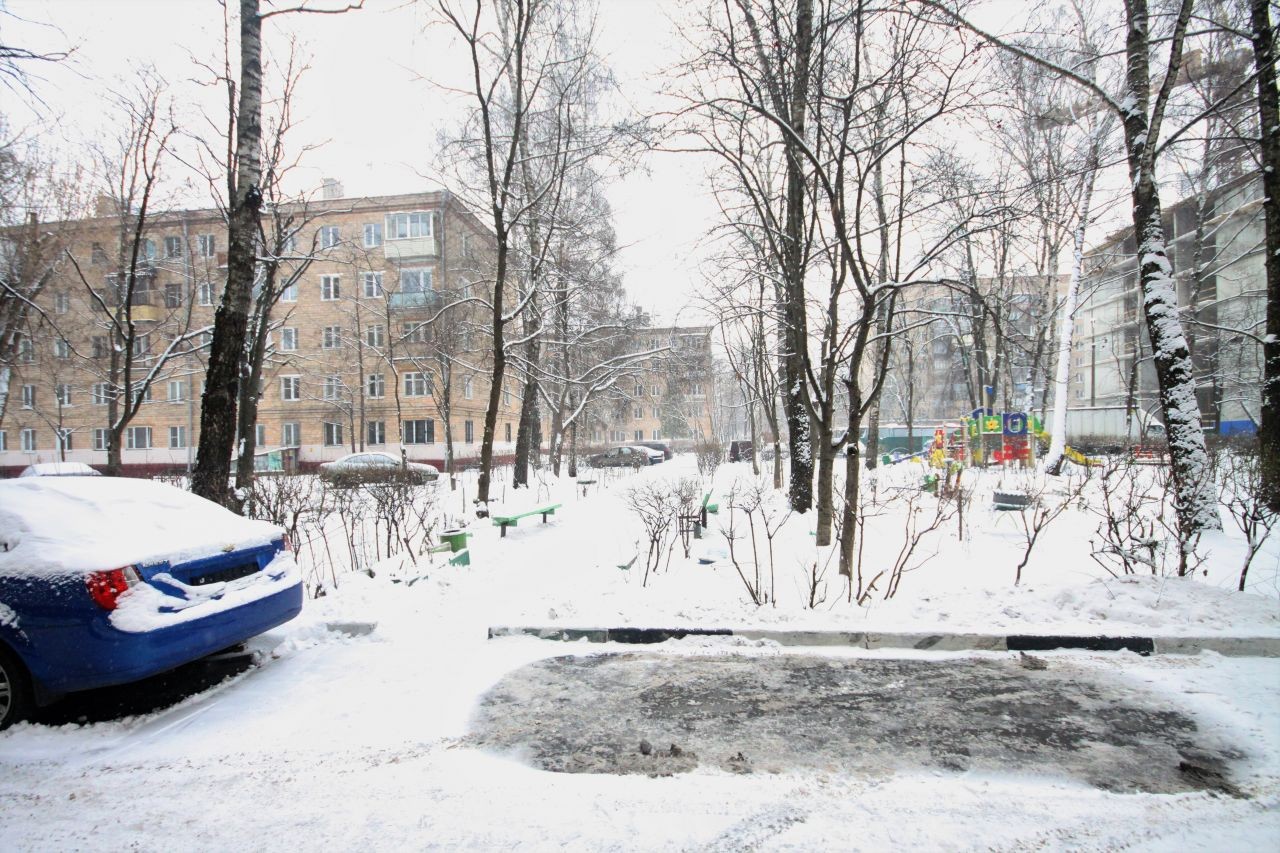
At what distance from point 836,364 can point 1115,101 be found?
491 cm

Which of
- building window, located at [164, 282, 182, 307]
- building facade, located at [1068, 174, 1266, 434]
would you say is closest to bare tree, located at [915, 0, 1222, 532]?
building facade, located at [1068, 174, 1266, 434]

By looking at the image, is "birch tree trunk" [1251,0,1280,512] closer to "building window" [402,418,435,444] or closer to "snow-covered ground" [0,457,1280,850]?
"snow-covered ground" [0,457,1280,850]

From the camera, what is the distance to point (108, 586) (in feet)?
11.3

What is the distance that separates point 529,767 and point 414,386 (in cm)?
3638

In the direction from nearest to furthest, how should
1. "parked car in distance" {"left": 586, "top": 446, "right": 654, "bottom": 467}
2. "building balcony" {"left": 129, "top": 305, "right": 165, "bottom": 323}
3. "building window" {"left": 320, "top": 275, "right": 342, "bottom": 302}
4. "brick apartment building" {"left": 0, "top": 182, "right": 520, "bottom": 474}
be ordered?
"parked car in distance" {"left": 586, "top": 446, "right": 654, "bottom": 467} → "brick apartment building" {"left": 0, "top": 182, "right": 520, "bottom": 474} → "building balcony" {"left": 129, "top": 305, "right": 165, "bottom": 323} → "building window" {"left": 320, "top": 275, "right": 342, "bottom": 302}

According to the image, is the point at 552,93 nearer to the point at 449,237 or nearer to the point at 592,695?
the point at 592,695

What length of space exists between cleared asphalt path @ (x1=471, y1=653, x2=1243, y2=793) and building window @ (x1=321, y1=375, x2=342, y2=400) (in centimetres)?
3592

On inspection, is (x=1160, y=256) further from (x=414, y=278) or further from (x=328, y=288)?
(x=328, y=288)

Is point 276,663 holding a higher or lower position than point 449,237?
lower

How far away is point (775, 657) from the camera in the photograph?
445cm

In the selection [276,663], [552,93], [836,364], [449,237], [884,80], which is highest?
[449,237]

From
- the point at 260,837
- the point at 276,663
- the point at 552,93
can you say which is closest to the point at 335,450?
the point at 552,93

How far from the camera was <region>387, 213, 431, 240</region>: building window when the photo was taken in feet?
115

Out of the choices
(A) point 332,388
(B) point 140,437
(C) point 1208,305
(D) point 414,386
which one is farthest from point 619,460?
(B) point 140,437
